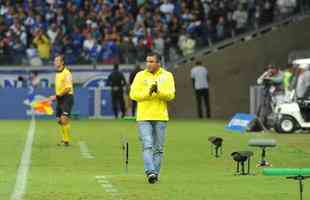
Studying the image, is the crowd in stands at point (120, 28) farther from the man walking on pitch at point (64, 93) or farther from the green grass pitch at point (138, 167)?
the man walking on pitch at point (64, 93)

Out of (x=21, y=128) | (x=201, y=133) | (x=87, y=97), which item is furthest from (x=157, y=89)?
(x=87, y=97)

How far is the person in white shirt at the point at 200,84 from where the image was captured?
132 feet

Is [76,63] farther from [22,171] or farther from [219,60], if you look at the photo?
[22,171]

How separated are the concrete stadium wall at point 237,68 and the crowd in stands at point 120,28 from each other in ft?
2.41

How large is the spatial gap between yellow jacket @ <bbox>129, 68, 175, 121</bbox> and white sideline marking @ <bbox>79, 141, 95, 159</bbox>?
18.0 ft

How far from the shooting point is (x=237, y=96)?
42.6m

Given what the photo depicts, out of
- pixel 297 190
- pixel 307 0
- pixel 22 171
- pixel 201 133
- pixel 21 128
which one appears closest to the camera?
pixel 297 190

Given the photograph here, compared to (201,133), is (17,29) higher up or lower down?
higher up

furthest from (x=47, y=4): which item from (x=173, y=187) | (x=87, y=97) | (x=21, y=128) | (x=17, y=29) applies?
(x=173, y=187)

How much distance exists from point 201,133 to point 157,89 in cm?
1404

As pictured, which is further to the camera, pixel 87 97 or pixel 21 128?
pixel 87 97

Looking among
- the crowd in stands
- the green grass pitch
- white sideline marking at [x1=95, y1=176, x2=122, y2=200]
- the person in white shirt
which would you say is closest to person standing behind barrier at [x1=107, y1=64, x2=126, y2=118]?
the crowd in stands

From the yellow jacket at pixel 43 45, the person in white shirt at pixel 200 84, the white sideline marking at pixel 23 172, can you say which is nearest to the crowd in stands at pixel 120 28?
the yellow jacket at pixel 43 45

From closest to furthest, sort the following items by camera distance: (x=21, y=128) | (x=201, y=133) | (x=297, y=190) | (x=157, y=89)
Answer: (x=297, y=190) < (x=157, y=89) < (x=201, y=133) < (x=21, y=128)
